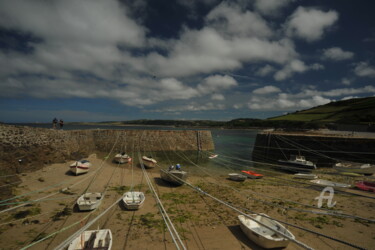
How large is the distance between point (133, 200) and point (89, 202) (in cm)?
284

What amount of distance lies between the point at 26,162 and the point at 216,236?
66.6 ft

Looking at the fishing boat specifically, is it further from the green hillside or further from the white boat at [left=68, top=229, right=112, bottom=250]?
the green hillside

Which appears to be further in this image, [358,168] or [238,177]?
[358,168]

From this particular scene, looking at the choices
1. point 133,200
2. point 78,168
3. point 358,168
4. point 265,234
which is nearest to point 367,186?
point 358,168

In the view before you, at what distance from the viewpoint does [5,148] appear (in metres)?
17.7

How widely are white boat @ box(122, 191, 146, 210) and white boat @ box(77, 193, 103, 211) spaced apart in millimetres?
1754

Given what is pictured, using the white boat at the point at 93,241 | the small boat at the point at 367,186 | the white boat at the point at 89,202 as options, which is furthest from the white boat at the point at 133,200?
the small boat at the point at 367,186

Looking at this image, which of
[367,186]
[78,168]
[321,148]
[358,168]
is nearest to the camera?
[367,186]

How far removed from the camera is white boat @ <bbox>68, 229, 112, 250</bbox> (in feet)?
26.2

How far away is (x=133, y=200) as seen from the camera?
42.8 feet

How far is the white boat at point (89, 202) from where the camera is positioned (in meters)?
11.8

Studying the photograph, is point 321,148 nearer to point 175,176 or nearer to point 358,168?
point 358,168

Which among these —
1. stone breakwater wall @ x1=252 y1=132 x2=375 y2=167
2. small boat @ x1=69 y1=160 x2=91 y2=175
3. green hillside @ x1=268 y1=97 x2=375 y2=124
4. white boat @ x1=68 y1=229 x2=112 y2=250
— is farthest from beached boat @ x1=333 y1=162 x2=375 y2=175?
green hillside @ x1=268 y1=97 x2=375 y2=124

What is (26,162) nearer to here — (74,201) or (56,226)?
(74,201)
